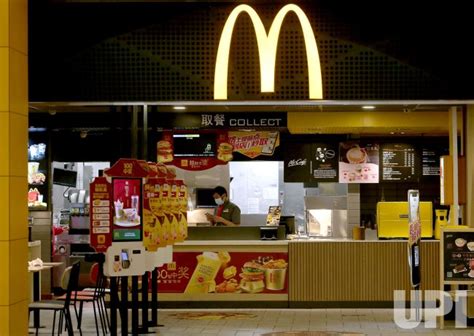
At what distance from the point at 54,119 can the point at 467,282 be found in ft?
23.6

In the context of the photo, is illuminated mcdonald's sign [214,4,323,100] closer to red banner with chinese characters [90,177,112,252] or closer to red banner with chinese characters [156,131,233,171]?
red banner with chinese characters [90,177,112,252]

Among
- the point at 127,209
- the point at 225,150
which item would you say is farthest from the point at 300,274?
the point at 127,209

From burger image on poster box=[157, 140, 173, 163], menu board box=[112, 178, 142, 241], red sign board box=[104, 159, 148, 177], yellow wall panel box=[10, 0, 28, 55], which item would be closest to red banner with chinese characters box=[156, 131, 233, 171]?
burger image on poster box=[157, 140, 173, 163]

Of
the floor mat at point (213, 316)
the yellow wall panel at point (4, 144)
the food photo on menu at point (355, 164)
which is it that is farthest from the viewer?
the food photo on menu at point (355, 164)

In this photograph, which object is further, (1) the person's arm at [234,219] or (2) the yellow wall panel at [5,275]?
(1) the person's arm at [234,219]

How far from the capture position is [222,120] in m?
13.2

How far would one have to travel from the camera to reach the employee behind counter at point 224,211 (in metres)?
13.5

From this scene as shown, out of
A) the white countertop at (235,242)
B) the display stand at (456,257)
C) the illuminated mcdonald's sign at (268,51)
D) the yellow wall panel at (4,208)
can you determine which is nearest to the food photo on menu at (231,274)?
the white countertop at (235,242)

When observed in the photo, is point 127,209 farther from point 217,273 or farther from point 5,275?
point 217,273

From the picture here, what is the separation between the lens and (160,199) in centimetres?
907

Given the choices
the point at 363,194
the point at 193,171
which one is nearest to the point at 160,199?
the point at 193,171

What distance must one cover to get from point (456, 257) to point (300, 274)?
262cm

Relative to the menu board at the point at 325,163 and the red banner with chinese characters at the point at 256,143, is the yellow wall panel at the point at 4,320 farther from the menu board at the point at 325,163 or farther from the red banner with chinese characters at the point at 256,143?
the menu board at the point at 325,163

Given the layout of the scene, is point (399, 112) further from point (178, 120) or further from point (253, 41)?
point (253, 41)
